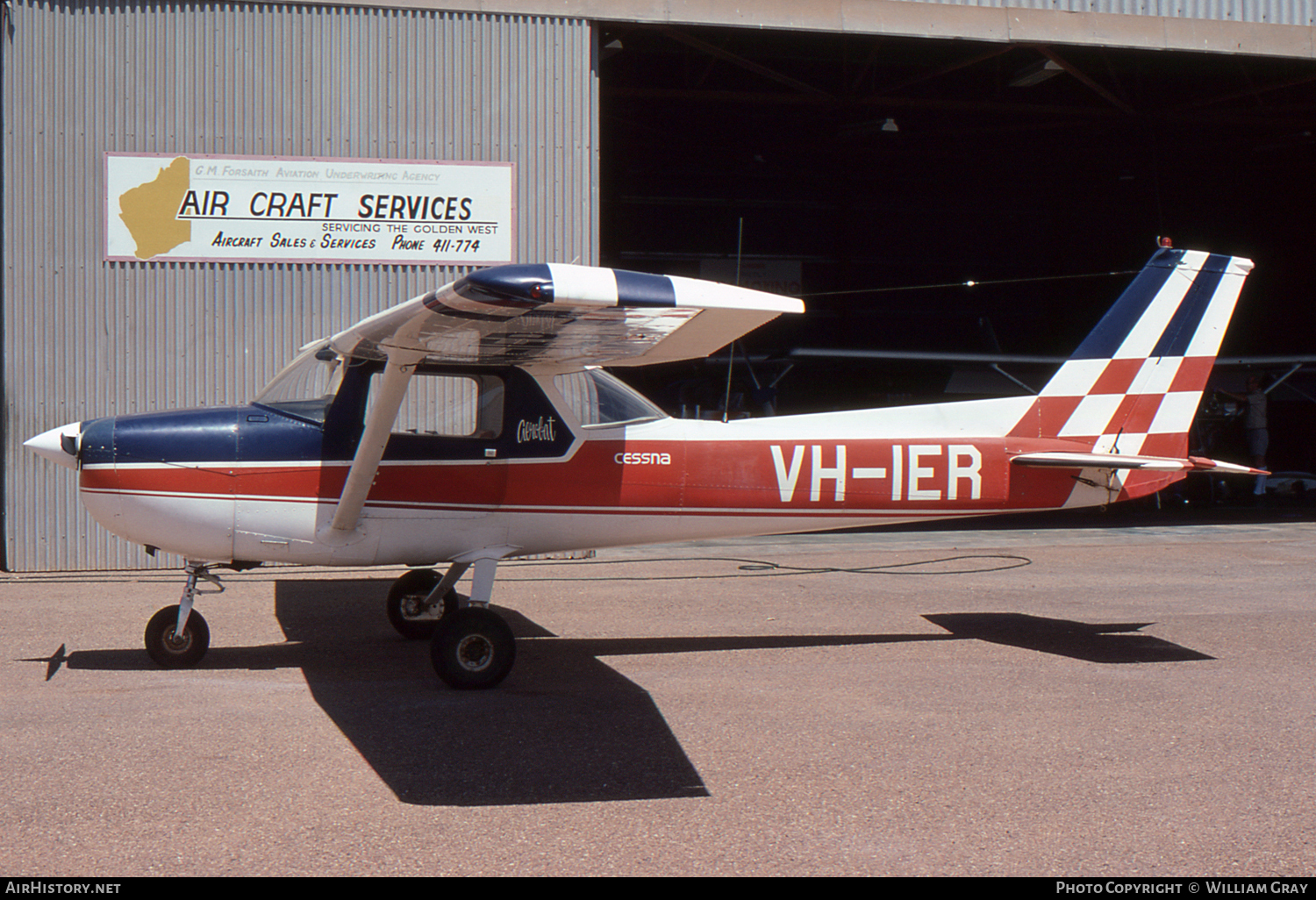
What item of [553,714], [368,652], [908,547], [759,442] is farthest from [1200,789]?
[908,547]

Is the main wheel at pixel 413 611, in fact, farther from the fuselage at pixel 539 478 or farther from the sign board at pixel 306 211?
the sign board at pixel 306 211

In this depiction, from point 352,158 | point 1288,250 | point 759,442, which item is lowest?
point 759,442

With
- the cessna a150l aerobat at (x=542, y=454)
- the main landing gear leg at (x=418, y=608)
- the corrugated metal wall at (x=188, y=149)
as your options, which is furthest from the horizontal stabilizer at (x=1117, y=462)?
the corrugated metal wall at (x=188, y=149)

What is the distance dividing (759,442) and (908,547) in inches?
241

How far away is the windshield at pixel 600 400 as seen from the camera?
20.1 ft

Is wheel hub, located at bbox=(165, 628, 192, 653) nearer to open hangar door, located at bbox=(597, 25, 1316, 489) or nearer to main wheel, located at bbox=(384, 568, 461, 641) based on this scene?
main wheel, located at bbox=(384, 568, 461, 641)

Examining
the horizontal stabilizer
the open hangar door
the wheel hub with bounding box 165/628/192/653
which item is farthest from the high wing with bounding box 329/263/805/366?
the open hangar door

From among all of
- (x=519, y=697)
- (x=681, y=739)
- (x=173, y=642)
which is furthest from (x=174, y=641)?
(x=681, y=739)

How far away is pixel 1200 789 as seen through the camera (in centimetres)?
385

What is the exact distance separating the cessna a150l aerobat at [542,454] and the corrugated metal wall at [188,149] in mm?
4245

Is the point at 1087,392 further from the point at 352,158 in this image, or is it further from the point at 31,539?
the point at 31,539

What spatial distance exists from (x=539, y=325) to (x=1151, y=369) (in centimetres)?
432

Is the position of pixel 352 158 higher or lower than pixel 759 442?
higher

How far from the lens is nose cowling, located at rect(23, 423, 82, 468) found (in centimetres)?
546
